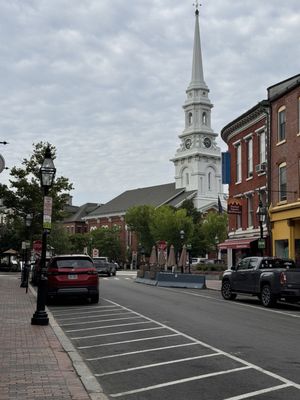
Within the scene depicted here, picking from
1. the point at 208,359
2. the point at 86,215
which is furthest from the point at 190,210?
the point at 208,359

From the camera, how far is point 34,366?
8438 millimetres

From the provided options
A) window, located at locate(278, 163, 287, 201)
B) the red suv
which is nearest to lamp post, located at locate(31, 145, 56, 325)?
the red suv

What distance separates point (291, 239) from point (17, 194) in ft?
69.1

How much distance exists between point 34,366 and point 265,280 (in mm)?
13234

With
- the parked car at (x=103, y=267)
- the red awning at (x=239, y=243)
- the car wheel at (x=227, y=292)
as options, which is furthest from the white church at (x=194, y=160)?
the car wheel at (x=227, y=292)

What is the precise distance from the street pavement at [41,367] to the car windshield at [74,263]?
19.4 ft

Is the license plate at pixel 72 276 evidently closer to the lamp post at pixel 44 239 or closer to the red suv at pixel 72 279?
the red suv at pixel 72 279

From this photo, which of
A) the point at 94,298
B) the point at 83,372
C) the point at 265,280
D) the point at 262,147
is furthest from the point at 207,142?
the point at 83,372

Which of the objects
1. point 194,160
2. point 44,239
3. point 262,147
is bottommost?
point 44,239

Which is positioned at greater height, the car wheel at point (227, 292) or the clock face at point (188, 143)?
the clock face at point (188, 143)

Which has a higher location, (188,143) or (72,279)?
(188,143)

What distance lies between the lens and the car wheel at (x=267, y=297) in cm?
1977

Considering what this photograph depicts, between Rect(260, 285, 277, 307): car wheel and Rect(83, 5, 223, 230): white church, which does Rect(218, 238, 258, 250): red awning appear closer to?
Rect(260, 285, 277, 307): car wheel

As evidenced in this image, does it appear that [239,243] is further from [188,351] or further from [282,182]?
[188,351]
